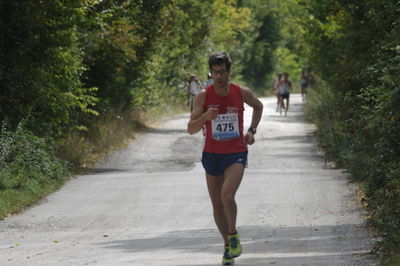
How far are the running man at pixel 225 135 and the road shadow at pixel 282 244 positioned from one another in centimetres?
58

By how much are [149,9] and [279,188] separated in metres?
13.3

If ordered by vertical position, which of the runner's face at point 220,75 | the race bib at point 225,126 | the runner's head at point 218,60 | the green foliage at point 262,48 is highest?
the runner's head at point 218,60

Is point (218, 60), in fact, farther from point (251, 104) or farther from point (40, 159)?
point (40, 159)

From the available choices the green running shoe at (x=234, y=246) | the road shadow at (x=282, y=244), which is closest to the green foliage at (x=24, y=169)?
the road shadow at (x=282, y=244)

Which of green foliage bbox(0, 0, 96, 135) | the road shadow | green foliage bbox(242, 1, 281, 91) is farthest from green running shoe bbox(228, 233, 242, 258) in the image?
green foliage bbox(242, 1, 281, 91)

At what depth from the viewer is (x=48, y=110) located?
2109 centimetres

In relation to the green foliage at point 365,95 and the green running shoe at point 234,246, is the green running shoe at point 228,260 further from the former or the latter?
the green foliage at point 365,95

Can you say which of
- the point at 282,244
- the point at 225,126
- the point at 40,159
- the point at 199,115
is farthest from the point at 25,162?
the point at 225,126

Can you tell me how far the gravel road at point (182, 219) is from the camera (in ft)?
34.2

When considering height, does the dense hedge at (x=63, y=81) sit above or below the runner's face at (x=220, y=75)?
below

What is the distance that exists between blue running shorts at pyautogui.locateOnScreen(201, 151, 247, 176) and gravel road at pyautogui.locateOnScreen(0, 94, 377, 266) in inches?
35.5

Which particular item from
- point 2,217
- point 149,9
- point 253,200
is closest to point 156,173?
point 253,200

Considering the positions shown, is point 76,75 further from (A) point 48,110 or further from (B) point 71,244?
(B) point 71,244

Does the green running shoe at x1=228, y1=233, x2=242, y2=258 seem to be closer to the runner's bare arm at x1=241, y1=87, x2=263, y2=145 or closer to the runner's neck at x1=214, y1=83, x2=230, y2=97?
the runner's bare arm at x1=241, y1=87, x2=263, y2=145
